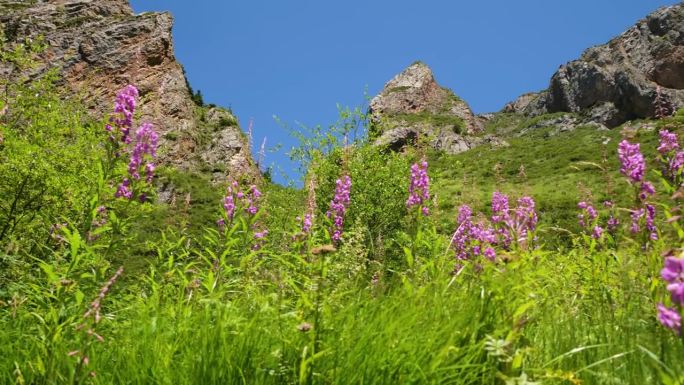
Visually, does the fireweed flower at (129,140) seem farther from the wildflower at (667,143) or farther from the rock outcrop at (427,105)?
the rock outcrop at (427,105)

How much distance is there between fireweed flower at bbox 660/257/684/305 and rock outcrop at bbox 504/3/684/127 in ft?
429

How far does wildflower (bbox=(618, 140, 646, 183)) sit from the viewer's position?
410 centimetres

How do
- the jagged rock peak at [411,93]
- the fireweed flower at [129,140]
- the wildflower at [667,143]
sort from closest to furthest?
the fireweed flower at [129,140] → the wildflower at [667,143] → the jagged rock peak at [411,93]

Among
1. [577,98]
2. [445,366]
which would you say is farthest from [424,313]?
[577,98]

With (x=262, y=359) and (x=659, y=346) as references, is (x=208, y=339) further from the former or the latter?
(x=659, y=346)

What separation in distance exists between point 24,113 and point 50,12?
72869mm

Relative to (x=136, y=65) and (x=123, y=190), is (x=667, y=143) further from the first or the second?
(x=136, y=65)

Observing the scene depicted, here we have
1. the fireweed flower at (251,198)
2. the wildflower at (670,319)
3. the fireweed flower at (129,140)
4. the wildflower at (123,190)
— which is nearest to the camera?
the wildflower at (670,319)

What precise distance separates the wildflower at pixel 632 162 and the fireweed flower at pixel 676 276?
2.73 m

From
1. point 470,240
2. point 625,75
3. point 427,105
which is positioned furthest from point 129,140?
point 427,105

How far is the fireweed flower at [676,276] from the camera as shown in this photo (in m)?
1.53

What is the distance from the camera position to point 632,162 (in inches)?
165

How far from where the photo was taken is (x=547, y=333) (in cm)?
356

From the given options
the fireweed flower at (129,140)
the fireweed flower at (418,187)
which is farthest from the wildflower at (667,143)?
the fireweed flower at (129,140)
